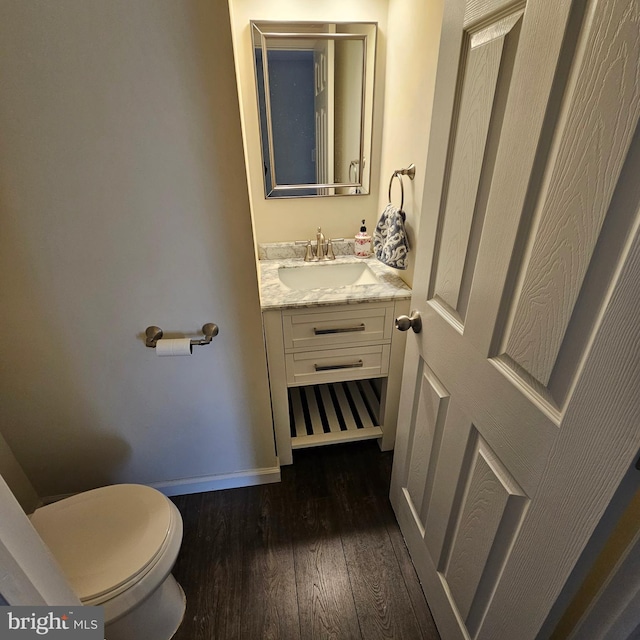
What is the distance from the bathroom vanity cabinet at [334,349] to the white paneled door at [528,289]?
44cm

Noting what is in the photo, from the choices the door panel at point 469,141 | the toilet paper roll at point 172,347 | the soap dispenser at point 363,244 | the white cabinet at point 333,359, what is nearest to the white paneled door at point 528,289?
the door panel at point 469,141

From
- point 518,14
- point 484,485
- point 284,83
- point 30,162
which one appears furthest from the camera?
point 284,83

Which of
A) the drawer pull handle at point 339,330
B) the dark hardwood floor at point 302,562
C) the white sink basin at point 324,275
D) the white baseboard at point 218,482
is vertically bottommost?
the dark hardwood floor at point 302,562

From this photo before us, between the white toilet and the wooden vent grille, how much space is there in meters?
0.72

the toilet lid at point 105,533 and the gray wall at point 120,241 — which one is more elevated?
the gray wall at point 120,241

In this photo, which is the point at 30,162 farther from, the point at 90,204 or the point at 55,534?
the point at 55,534

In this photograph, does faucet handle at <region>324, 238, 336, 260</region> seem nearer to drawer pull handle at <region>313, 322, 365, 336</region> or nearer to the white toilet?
drawer pull handle at <region>313, 322, 365, 336</region>

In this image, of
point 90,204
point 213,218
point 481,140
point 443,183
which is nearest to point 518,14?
point 481,140

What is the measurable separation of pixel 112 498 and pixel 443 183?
134 centimetres

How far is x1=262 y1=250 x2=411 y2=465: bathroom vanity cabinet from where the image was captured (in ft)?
4.55

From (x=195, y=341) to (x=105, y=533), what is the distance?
24.2 inches

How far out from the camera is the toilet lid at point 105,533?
940 mm

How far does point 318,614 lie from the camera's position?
1.19 m

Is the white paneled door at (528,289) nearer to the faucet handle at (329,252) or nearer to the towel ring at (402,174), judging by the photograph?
the towel ring at (402,174)
